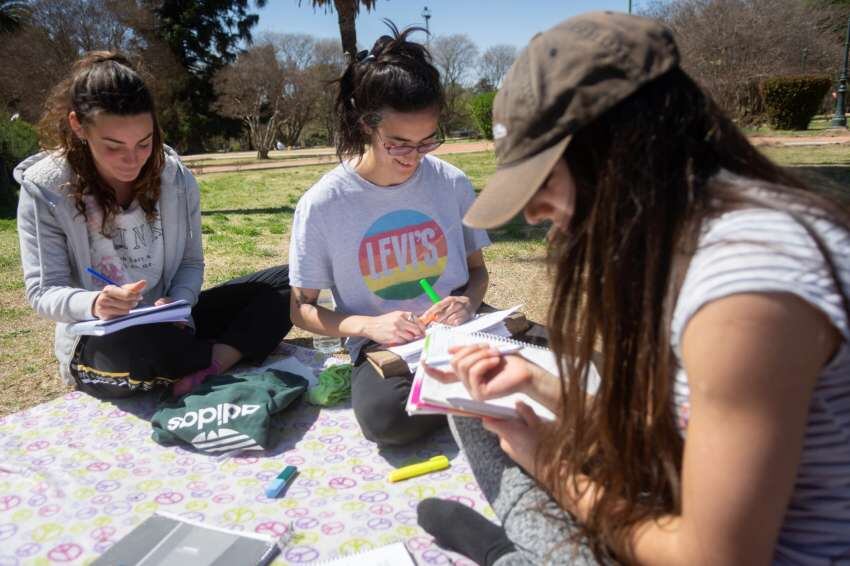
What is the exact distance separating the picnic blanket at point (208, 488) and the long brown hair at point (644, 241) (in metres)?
0.77

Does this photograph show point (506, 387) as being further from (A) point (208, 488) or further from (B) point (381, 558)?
(A) point (208, 488)

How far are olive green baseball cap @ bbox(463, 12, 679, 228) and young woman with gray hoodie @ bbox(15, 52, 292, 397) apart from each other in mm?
1771

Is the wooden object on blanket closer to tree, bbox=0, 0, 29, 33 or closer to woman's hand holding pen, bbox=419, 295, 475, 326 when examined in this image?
woman's hand holding pen, bbox=419, 295, 475, 326

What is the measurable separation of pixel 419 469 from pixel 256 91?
25.9m

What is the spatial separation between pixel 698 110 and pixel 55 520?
2009 millimetres

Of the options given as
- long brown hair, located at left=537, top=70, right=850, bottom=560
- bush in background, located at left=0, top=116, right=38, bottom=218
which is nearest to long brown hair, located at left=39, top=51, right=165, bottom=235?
long brown hair, located at left=537, top=70, right=850, bottom=560

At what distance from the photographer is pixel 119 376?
251cm

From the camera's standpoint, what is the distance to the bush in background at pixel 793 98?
643 inches

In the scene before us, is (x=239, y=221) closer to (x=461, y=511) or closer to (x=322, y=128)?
(x=461, y=511)

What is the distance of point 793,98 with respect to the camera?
16609 millimetres

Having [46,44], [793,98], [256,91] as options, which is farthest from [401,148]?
[256,91]

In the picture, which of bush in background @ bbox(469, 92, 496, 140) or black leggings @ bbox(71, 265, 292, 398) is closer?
black leggings @ bbox(71, 265, 292, 398)

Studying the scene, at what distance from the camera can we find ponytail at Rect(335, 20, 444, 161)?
2223 millimetres

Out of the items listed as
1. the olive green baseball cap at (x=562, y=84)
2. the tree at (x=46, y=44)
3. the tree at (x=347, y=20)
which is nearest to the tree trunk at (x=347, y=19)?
the tree at (x=347, y=20)
